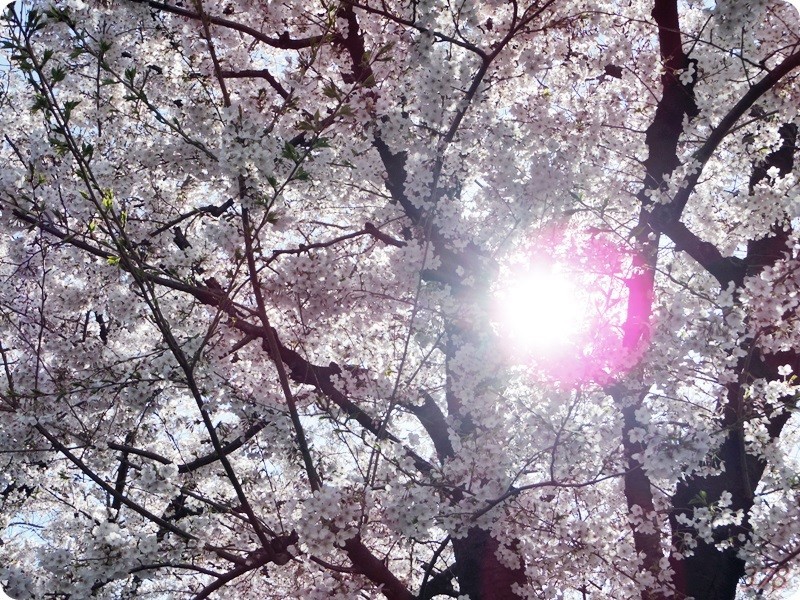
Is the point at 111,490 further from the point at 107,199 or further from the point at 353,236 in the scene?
the point at 353,236

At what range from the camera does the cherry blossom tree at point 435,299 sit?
428 cm

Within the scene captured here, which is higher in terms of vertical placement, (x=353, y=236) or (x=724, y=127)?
(x=353, y=236)

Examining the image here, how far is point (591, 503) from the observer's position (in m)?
6.06

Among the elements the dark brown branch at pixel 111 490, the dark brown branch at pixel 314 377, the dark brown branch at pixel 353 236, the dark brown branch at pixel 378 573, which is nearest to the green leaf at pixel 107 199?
the dark brown branch at pixel 111 490

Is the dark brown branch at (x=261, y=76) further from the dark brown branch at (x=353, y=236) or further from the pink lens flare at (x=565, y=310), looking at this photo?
the pink lens flare at (x=565, y=310)

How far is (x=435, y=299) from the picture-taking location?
18.4ft

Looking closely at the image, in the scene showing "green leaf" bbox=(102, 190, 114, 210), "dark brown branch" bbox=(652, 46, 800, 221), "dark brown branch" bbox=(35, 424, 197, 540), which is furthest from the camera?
"dark brown branch" bbox=(652, 46, 800, 221)

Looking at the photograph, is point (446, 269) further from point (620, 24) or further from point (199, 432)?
point (199, 432)

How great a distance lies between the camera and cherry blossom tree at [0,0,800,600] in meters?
4.28

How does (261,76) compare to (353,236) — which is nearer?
(353,236)

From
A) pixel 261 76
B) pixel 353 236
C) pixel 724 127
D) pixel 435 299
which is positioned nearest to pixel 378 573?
pixel 435 299

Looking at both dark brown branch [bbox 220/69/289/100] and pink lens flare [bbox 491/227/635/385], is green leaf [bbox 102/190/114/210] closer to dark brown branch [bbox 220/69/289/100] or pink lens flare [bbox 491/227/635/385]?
pink lens flare [bbox 491/227/635/385]

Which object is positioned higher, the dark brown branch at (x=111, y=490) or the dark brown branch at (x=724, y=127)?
the dark brown branch at (x=724, y=127)

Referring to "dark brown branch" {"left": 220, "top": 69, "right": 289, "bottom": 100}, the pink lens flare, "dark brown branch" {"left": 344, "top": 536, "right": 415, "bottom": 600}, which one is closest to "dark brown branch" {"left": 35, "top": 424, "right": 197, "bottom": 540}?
"dark brown branch" {"left": 344, "top": 536, "right": 415, "bottom": 600}
